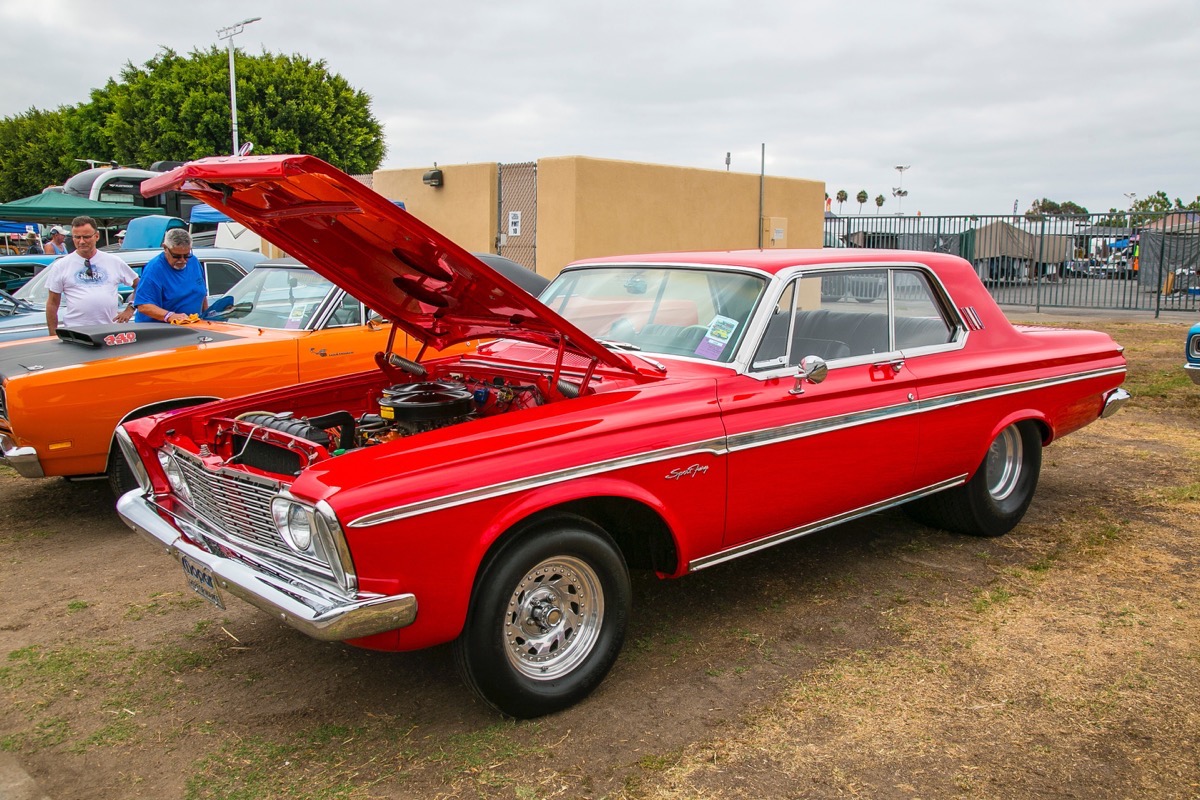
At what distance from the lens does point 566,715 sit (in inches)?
131

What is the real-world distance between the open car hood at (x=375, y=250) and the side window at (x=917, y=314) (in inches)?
65.6

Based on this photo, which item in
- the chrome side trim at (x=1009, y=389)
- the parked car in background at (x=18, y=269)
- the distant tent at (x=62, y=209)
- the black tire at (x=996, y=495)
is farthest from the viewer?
the distant tent at (x=62, y=209)

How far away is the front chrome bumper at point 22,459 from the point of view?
5035 mm

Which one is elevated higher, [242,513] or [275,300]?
[275,300]

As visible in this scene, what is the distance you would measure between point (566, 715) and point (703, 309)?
184cm

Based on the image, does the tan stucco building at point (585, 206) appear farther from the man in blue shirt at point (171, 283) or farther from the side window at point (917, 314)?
the side window at point (917, 314)

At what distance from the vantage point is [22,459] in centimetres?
504

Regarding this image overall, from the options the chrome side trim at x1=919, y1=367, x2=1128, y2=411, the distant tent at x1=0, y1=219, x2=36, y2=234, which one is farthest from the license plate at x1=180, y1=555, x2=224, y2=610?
the distant tent at x1=0, y1=219, x2=36, y2=234

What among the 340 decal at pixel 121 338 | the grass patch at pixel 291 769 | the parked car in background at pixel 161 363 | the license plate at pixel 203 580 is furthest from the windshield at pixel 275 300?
the grass patch at pixel 291 769

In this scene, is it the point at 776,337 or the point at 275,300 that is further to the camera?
the point at 275,300

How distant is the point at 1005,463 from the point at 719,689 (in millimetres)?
2674

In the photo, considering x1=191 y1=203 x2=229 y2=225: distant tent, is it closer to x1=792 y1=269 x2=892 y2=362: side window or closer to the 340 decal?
the 340 decal

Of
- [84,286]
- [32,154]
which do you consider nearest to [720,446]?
[84,286]

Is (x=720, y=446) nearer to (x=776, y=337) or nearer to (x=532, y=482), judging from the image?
(x=776, y=337)
